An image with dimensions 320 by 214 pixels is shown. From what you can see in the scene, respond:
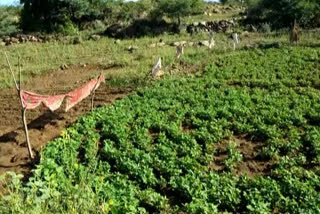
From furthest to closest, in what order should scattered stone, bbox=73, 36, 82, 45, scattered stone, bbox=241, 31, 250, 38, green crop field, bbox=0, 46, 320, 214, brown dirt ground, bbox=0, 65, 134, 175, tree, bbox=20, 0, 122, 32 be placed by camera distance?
tree, bbox=20, 0, 122, 32, scattered stone, bbox=73, 36, 82, 45, scattered stone, bbox=241, 31, 250, 38, brown dirt ground, bbox=0, 65, 134, 175, green crop field, bbox=0, 46, 320, 214

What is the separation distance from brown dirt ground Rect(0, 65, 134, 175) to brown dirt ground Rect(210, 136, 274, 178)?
12.4 ft

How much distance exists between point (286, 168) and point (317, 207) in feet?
5.06

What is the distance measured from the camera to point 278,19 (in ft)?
73.8

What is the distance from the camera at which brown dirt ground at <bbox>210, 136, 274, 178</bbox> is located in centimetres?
734

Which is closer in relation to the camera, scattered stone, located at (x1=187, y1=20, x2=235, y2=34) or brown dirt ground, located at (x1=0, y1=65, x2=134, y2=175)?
brown dirt ground, located at (x1=0, y1=65, x2=134, y2=175)

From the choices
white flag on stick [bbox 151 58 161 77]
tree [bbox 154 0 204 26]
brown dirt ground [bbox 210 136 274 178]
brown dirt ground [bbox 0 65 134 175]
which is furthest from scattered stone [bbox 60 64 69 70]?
tree [bbox 154 0 204 26]

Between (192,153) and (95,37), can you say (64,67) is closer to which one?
(95,37)

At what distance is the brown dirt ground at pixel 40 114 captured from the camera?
8.20 m

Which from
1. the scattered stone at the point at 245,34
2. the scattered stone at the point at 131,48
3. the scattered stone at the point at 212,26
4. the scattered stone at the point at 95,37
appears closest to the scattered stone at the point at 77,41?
the scattered stone at the point at 95,37

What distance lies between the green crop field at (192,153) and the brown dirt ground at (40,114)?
0.62 meters

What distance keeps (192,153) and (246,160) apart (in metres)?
1.12

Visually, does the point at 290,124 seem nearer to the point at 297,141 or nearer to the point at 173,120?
the point at 297,141

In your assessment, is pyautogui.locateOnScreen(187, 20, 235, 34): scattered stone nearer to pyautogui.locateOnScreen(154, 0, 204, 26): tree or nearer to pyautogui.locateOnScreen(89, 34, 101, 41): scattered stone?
pyautogui.locateOnScreen(154, 0, 204, 26): tree

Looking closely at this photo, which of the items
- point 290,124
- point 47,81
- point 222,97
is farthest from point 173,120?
point 47,81
